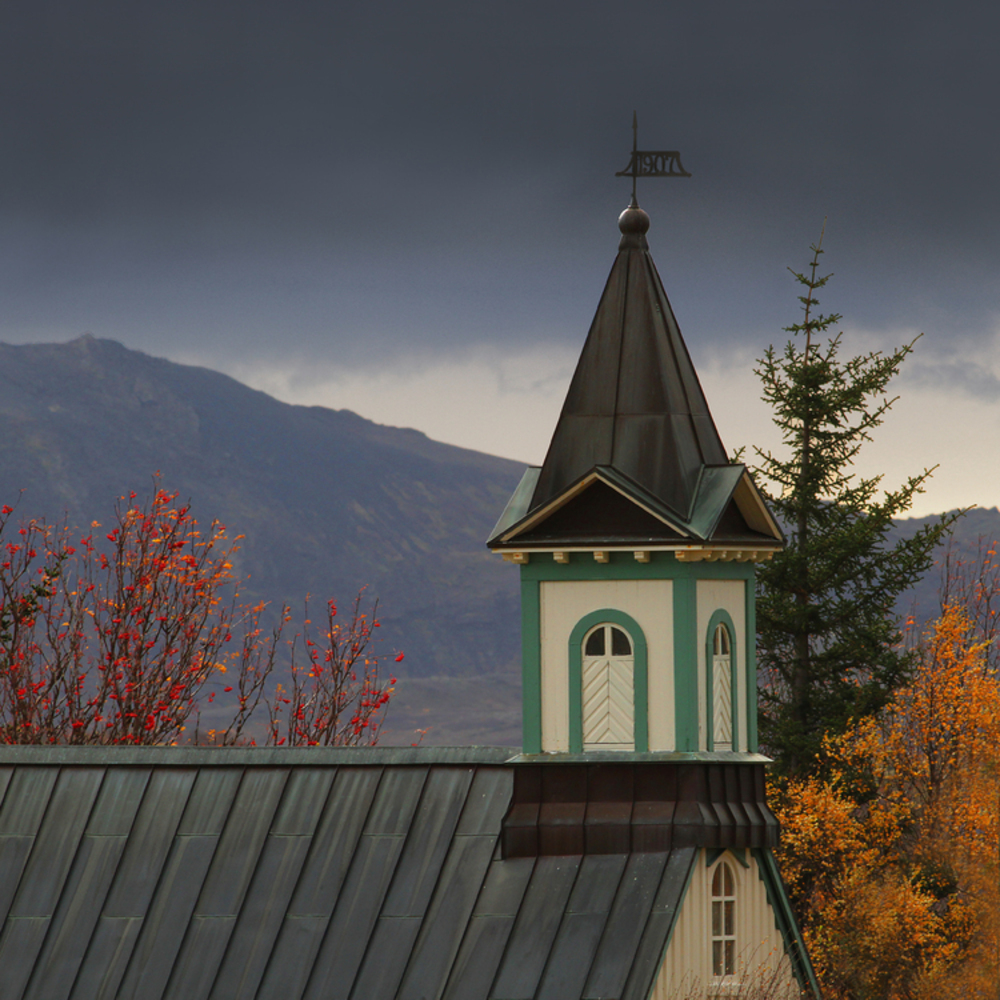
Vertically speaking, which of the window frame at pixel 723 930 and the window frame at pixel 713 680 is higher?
the window frame at pixel 713 680

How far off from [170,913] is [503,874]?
3.35 m

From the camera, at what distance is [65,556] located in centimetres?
2644

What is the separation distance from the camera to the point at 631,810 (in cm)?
1491

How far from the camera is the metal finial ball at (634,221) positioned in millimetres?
16469

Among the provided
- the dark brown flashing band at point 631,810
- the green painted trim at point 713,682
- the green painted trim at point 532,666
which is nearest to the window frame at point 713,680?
the green painted trim at point 713,682

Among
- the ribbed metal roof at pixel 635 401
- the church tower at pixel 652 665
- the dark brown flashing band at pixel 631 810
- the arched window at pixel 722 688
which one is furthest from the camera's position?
the ribbed metal roof at pixel 635 401

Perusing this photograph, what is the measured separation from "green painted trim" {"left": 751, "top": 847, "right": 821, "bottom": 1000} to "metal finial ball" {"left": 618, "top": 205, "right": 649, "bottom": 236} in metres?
6.55

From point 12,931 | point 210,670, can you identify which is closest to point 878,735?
point 210,670

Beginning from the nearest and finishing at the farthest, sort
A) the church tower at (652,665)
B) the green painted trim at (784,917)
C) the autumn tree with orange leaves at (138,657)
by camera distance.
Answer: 1. the church tower at (652,665)
2. the green painted trim at (784,917)
3. the autumn tree with orange leaves at (138,657)

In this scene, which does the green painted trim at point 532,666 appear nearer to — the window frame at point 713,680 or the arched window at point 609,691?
the arched window at point 609,691

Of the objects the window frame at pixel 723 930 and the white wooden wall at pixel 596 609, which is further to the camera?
the white wooden wall at pixel 596 609

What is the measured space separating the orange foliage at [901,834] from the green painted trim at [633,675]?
12.0 meters

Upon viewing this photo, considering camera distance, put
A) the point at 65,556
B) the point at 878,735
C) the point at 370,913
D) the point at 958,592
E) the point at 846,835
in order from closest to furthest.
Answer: the point at 370,913, the point at 65,556, the point at 846,835, the point at 878,735, the point at 958,592

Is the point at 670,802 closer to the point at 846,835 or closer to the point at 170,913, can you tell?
the point at 170,913
